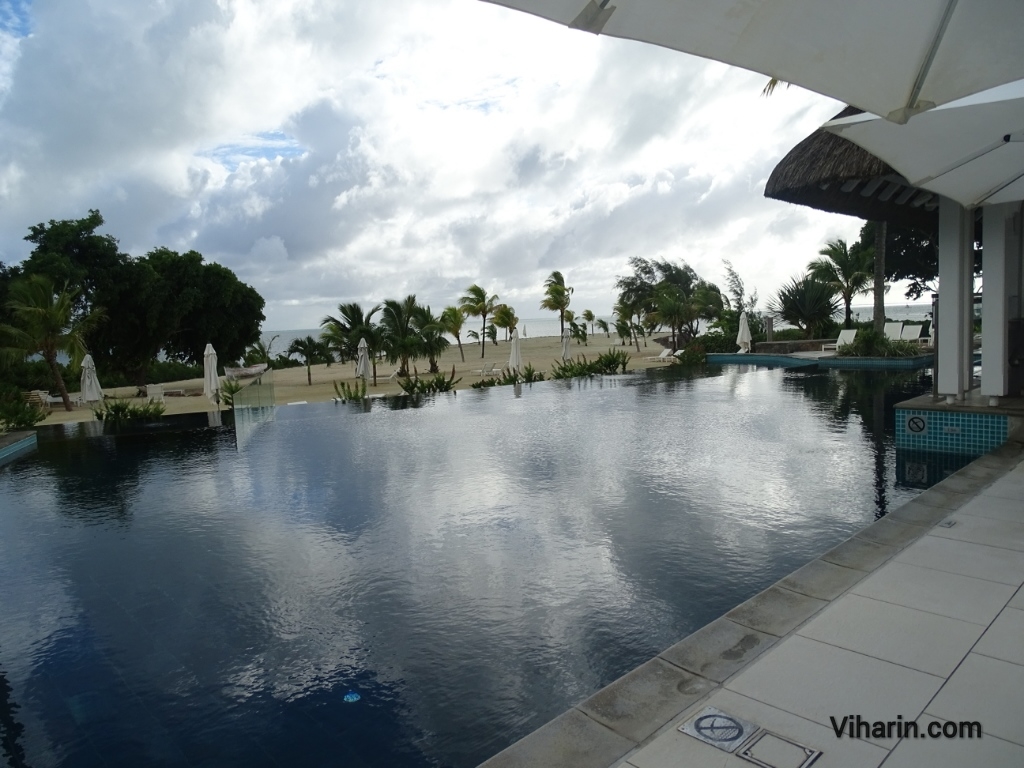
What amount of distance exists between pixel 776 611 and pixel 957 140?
143 inches

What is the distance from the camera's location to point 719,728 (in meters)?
2.42

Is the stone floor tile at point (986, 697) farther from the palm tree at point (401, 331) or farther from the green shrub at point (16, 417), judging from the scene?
the palm tree at point (401, 331)

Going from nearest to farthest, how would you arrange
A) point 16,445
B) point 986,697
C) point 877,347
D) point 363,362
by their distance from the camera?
point 986,697 < point 16,445 < point 877,347 < point 363,362

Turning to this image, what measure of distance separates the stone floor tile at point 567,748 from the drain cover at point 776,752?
15.8 inches

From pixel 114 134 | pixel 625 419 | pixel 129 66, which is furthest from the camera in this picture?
pixel 114 134

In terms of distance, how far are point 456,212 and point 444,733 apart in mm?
41450

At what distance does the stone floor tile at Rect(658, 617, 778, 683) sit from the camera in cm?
287

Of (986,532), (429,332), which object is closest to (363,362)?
(429,332)

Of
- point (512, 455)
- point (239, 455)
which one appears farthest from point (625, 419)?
point (239, 455)

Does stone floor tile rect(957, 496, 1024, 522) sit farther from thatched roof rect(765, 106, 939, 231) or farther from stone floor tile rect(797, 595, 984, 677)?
thatched roof rect(765, 106, 939, 231)

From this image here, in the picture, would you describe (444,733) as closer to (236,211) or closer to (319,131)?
(319,131)

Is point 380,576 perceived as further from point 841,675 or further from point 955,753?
point 955,753

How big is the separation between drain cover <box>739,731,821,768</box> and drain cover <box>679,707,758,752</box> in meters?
0.04

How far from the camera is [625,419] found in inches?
438
